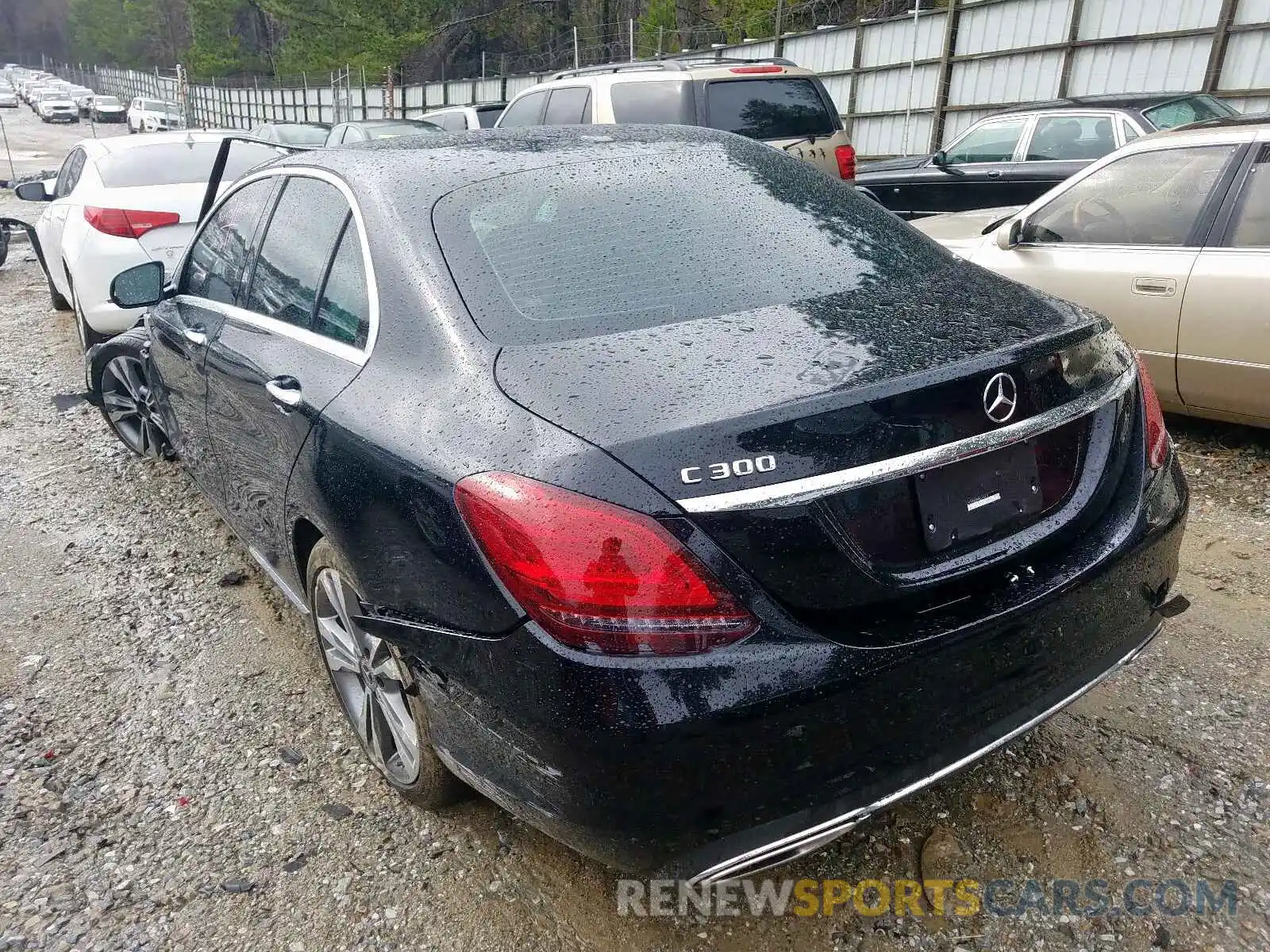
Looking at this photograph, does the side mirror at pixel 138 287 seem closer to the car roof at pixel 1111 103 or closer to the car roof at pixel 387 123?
the car roof at pixel 1111 103

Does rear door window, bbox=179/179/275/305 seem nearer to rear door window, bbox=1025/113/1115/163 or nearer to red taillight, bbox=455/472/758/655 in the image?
red taillight, bbox=455/472/758/655

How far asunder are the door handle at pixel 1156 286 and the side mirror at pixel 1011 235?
63 cm

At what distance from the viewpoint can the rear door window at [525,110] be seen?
924cm

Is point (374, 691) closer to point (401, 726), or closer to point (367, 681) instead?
point (367, 681)

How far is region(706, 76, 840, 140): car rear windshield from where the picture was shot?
7699 mm

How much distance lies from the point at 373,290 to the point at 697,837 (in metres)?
1.44

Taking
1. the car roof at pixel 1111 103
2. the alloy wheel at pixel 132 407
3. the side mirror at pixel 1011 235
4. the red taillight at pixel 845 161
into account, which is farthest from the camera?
the red taillight at pixel 845 161

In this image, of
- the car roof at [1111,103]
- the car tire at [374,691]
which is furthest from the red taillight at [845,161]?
the car tire at [374,691]

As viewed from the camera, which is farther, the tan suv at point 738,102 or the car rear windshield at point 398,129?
the car rear windshield at point 398,129

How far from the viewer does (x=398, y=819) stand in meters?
2.55

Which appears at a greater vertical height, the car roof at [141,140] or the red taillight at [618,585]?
the car roof at [141,140]

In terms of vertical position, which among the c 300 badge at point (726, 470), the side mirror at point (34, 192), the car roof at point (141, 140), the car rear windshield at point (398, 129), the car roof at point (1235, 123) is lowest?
the side mirror at point (34, 192)

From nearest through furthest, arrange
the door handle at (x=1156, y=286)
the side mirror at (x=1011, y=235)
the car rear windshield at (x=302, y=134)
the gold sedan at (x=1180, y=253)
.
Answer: the gold sedan at (x=1180, y=253) < the door handle at (x=1156, y=286) < the side mirror at (x=1011, y=235) < the car rear windshield at (x=302, y=134)

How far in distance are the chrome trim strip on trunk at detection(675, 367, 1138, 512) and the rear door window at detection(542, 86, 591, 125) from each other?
727cm
